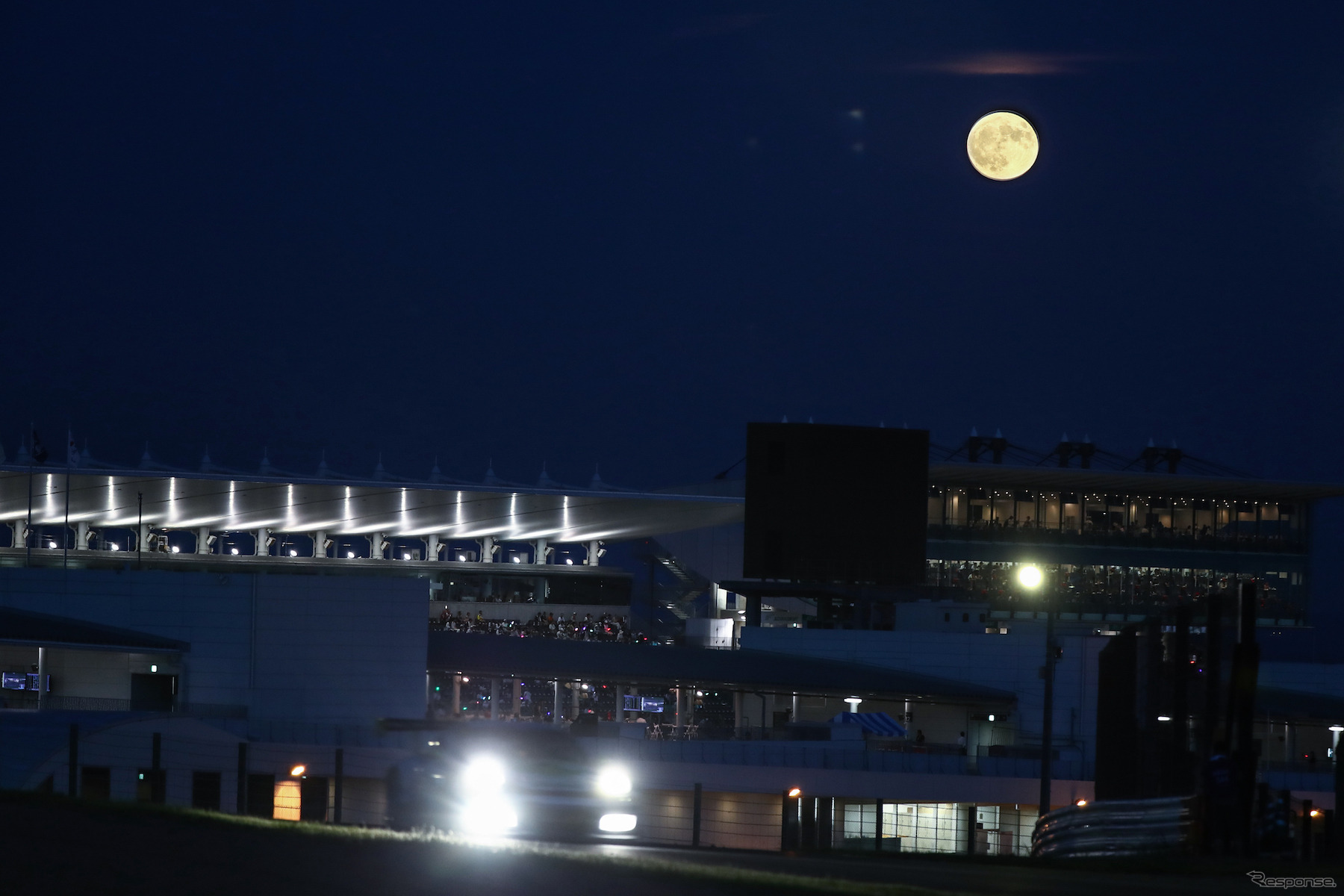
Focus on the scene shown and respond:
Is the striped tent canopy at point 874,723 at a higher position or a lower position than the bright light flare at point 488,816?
lower

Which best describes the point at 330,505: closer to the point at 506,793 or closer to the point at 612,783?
the point at 612,783

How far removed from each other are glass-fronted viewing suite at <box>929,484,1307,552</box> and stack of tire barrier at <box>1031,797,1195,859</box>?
48540mm

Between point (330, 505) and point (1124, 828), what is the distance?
146 ft

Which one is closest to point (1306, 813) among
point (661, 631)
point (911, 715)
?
point (911, 715)

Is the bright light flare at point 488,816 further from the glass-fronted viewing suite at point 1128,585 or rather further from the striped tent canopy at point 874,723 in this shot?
the glass-fronted viewing suite at point 1128,585

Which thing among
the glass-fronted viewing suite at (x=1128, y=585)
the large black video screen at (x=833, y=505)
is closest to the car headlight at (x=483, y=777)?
the large black video screen at (x=833, y=505)

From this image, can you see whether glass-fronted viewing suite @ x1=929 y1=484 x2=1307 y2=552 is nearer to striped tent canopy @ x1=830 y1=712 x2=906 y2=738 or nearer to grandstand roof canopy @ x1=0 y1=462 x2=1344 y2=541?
grandstand roof canopy @ x1=0 y1=462 x2=1344 y2=541

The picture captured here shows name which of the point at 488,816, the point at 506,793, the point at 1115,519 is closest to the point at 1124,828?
the point at 506,793

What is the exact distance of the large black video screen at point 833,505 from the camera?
53.7 meters

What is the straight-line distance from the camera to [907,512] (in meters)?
54.2

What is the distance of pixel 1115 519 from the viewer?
6400cm

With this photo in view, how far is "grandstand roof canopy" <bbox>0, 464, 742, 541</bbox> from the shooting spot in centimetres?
4938

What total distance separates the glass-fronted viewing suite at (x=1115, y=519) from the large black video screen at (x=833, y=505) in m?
8.11

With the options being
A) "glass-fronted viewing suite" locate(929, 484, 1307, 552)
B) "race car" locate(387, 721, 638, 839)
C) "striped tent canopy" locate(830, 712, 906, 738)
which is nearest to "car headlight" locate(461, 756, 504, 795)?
"race car" locate(387, 721, 638, 839)
